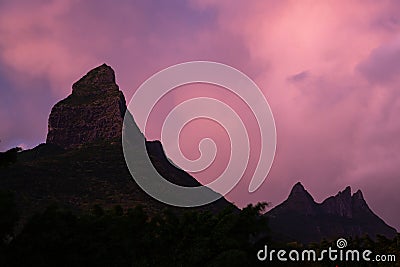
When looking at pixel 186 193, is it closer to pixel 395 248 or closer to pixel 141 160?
pixel 141 160

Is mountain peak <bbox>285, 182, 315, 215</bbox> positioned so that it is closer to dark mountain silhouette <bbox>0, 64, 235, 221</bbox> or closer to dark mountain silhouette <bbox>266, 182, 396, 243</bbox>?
dark mountain silhouette <bbox>266, 182, 396, 243</bbox>

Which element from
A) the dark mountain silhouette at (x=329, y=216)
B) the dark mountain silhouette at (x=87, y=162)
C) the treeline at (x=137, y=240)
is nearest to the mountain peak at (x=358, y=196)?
the dark mountain silhouette at (x=329, y=216)

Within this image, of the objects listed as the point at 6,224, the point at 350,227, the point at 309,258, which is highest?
the point at 350,227

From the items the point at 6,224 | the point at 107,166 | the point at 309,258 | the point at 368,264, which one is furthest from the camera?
the point at 107,166

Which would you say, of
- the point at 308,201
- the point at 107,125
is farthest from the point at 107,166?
the point at 308,201

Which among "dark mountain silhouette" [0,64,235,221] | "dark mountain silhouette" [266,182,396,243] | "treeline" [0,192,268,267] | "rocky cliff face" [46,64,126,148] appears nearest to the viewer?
"treeline" [0,192,268,267]

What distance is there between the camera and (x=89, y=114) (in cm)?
9819

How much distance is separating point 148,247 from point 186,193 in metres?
44.9

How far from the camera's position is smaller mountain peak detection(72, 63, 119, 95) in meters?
104

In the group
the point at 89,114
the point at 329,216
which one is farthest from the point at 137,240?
the point at 329,216

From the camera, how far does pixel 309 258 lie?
29359 millimetres

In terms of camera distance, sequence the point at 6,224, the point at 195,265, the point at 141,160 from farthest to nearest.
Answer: the point at 141,160
the point at 195,265
the point at 6,224

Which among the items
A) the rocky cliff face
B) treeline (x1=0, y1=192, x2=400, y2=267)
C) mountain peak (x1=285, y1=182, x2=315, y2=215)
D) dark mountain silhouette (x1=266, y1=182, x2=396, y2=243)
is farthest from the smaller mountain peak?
treeline (x1=0, y1=192, x2=400, y2=267)

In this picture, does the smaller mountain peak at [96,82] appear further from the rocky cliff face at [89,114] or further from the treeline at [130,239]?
the treeline at [130,239]
